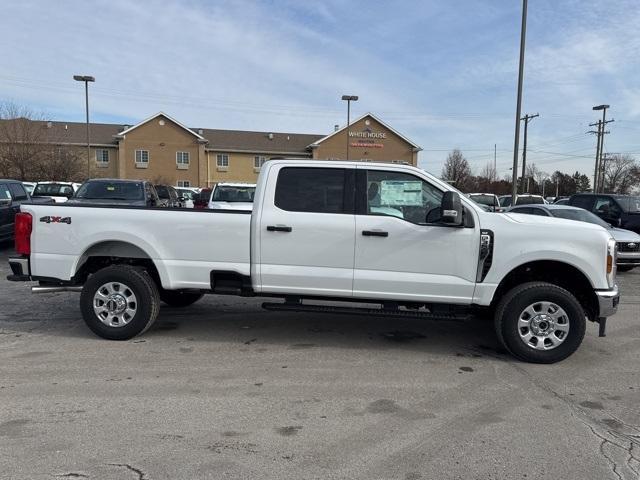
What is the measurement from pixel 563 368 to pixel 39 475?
4.69m

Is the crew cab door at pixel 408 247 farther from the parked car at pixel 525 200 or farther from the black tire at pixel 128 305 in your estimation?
the parked car at pixel 525 200

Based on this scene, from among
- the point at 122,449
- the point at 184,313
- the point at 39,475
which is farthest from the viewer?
the point at 184,313

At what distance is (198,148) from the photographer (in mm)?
57031

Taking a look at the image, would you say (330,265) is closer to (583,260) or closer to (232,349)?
(232,349)

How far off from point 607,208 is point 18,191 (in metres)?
16.0

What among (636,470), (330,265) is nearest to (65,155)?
(330,265)

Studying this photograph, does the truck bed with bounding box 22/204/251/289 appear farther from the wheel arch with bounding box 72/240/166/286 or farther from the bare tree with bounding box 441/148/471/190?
the bare tree with bounding box 441/148/471/190

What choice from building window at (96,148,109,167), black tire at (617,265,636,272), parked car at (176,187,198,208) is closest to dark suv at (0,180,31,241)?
parked car at (176,187,198,208)

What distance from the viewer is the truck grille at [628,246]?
1106 cm

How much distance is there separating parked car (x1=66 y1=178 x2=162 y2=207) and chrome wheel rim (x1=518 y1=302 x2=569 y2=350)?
9268 mm

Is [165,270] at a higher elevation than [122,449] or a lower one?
higher

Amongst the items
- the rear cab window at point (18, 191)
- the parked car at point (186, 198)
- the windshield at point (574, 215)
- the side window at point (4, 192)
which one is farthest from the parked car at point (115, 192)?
the windshield at point (574, 215)

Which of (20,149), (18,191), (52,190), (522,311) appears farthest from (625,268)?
(20,149)

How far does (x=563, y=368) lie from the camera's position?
5.25 metres
